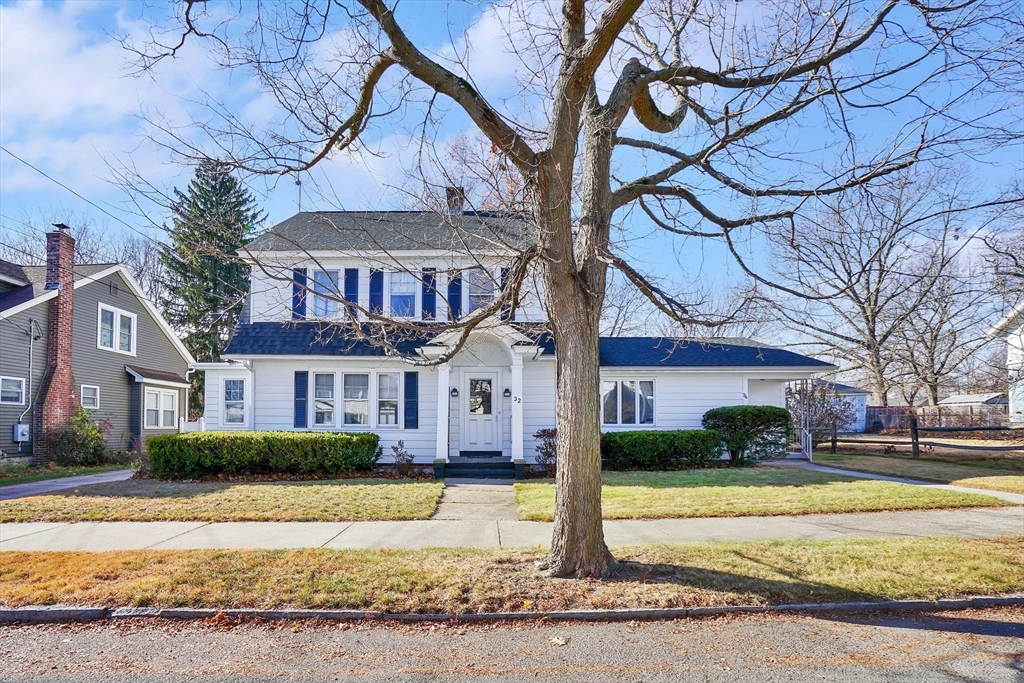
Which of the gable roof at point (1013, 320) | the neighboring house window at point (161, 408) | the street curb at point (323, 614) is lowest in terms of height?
the street curb at point (323, 614)

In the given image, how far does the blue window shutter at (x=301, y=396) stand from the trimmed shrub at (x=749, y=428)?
10452mm

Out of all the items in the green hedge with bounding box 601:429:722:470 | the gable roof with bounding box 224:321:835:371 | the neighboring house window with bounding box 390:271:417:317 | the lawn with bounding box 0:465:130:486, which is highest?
the neighboring house window with bounding box 390:271:417:317

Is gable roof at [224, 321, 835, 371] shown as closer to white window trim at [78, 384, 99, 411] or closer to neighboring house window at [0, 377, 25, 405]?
neighboring house window at [0, 377, 25, 405]

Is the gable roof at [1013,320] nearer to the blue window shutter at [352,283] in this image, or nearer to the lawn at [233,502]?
the lawn at [233,502]

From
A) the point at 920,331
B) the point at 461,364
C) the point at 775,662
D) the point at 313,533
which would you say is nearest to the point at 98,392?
the point at 461,364

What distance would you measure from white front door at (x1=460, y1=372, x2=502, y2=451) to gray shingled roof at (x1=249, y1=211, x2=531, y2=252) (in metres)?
3.76

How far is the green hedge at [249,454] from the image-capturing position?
14086 millimetres

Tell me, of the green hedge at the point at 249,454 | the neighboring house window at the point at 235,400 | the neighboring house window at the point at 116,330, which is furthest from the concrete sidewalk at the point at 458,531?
the neighboring house window at the point at 116,330

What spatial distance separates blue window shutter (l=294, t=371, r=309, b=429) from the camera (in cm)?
1639

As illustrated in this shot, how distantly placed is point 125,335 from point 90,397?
3096mm

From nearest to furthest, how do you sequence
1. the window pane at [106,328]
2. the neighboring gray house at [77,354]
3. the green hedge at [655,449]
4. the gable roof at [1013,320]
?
the green hedge at [655,449] < the gable roof at [1013,320] < the neighboring gray house at [77,354] < the window pane at [106,328]

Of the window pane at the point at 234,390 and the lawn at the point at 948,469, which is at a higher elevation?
the window pane at the point at 234,390

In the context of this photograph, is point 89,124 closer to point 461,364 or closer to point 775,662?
point 775,662

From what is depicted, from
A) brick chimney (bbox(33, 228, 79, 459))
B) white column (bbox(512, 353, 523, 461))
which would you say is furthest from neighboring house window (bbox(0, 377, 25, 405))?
white column (bbox(512, 353, 523, 461))
